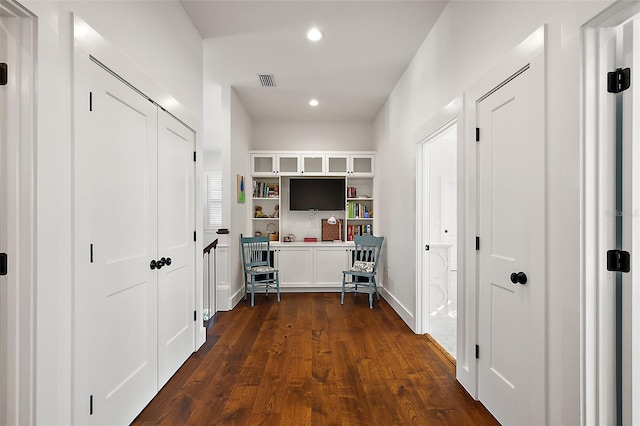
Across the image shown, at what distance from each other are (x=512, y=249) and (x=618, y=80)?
35.7 inches

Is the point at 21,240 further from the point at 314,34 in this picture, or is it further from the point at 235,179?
the point at 235,179

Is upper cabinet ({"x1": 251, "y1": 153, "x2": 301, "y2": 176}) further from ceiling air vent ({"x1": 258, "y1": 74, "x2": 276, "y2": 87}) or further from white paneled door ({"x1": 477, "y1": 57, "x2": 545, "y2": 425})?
white paneled door ({"x1": 477, "y1": 57, "x2": 545, "y2": 425})

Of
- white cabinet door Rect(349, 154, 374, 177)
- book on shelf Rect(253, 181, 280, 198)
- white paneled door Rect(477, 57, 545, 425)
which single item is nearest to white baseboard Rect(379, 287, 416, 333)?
white paneled door Rect(477, 57, 545, 425)

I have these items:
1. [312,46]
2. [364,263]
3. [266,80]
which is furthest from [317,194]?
[312,46]

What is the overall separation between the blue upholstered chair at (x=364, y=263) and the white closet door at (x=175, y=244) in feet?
8.11

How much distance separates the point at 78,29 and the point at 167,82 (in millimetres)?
988

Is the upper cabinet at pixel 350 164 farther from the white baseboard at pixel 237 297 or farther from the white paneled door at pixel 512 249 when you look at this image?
the white paneled door at pixel 512 249

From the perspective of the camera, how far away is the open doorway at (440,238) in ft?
11.4

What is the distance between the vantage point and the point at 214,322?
3.94 m

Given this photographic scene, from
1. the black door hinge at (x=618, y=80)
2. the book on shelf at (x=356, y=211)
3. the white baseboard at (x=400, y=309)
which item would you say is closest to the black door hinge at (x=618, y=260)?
the black door hinge at (x=618, y=80)

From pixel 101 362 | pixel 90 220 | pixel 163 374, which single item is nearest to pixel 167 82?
pixel 90 220

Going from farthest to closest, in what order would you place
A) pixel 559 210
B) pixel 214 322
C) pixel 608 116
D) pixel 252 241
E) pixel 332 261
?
pixel 332 261
pixel 252 241
pixel 214 322
pixel 559 210
pixel 608 116

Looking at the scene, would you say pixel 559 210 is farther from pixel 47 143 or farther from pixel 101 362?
pixel 101 362

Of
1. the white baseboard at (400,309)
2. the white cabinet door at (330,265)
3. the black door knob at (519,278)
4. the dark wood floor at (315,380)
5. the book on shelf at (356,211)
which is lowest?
the dark wood floor at (315,380)
